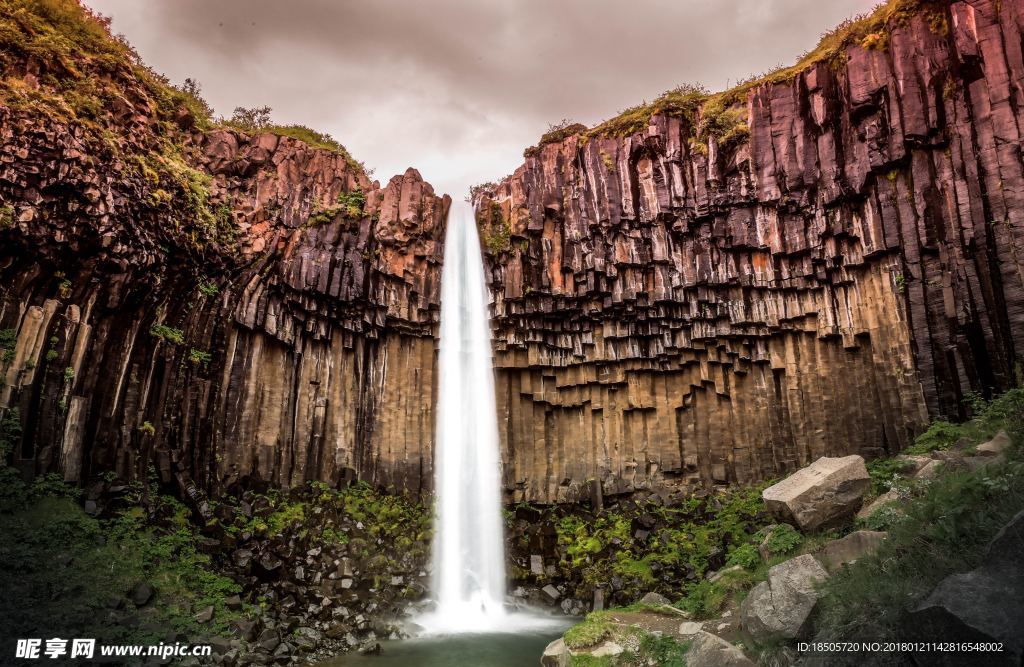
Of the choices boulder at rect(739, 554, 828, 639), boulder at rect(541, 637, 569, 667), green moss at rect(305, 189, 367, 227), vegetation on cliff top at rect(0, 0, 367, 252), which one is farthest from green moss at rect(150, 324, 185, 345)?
boulder at rect(739, 554, 828, 639)

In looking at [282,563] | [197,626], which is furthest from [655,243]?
[197,626]

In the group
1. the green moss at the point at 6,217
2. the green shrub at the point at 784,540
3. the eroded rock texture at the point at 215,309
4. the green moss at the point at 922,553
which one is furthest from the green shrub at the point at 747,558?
the green moss at the point at 6,217

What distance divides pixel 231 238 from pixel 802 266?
16215 millimetres

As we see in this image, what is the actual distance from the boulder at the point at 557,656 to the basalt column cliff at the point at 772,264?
9.62 m

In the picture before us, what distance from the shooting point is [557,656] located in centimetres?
945

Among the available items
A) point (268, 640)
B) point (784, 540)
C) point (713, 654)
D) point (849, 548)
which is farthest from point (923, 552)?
point (268, 640)

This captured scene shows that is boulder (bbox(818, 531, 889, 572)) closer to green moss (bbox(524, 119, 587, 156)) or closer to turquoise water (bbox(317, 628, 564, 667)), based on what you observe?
turquoise water (bbox(317, 628, 564, 667))

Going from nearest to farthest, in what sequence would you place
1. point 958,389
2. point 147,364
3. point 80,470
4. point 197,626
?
point 197,626 < point 80,470 < point 958,389 < point 147,364

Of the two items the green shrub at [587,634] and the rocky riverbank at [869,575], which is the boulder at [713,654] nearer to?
the rocky riverbank at [869,575]

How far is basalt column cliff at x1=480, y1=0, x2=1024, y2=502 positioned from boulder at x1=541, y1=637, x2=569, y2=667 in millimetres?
9617

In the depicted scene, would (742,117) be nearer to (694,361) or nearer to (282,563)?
(694,361)

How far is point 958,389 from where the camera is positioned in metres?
13.1

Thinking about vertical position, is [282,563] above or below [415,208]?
below

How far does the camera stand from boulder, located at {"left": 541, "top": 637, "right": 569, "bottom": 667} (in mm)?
9083
